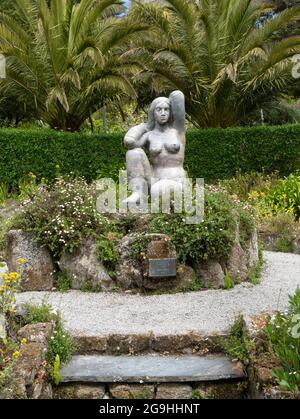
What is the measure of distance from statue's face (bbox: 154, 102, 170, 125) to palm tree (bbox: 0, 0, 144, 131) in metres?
5.18

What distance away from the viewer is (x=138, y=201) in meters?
7.14

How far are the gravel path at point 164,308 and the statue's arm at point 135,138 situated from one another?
197cm

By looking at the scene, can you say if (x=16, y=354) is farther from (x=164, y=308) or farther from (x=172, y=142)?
(x=172, y=142)

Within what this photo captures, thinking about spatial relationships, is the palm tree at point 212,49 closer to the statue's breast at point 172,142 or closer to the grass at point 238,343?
the statue's breast at point 172,142

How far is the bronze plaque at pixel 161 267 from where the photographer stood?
20.8 ft

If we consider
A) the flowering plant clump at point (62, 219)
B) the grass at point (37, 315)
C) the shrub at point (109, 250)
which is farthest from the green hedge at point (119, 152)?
the grass at point (37, 315)

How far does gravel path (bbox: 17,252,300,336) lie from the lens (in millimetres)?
5395

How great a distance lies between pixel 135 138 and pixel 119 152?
201 inches

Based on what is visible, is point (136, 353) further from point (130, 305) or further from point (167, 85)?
point (167, 85)

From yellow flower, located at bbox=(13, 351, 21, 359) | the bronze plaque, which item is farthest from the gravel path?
yellow flower, located at bbox=(13, 351, 21, 359)

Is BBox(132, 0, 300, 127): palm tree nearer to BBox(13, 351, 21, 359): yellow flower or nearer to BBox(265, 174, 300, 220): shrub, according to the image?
BBox(265, 174, 300, 220): shrub

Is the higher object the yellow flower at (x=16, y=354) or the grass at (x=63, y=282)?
the grass at (x=63, y=282)

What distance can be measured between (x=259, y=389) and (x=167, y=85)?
10.2 m
